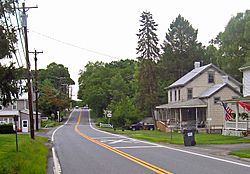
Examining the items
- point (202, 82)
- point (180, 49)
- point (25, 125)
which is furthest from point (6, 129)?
point (180, 49)

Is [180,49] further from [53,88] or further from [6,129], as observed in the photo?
[53,88]

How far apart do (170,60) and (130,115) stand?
68.9ft

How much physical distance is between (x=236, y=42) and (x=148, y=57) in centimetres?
1349

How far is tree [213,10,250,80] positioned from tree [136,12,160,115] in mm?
10812

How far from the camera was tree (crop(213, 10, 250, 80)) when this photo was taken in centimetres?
6868

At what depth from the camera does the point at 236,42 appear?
229ft

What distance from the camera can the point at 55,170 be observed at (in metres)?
17.8

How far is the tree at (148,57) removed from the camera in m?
71.1

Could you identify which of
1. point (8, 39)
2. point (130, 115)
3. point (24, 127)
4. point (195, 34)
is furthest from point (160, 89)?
point (8, 39)

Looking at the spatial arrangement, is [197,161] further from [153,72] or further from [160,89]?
[160,89]

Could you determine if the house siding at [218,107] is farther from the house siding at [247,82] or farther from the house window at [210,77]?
the house siding at [247,82]

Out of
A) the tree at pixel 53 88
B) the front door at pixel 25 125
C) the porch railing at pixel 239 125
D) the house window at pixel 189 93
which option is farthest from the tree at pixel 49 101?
the porch railing at pixel 239 125

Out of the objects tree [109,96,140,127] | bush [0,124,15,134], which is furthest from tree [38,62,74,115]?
bush [0,124,15,134]

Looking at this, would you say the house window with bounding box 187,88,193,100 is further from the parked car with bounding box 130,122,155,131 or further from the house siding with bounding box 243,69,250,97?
the house siding with bounding box 243,69,250,97
